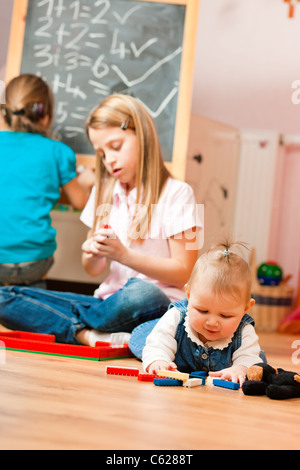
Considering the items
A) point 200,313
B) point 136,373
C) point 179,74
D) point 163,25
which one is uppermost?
point 163,25

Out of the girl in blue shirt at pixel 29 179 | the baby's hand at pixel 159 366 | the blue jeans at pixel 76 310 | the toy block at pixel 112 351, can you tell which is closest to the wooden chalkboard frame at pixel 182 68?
the girl in blue shirt at pixel 29 179

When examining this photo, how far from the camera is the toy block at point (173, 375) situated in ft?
3.36

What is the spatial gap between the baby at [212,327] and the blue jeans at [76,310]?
0.68 ft

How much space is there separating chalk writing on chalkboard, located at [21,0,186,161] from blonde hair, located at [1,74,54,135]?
0.17 meters

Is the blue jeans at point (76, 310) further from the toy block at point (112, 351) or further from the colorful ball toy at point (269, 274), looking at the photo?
the colorful ball toy at point (269, 274)

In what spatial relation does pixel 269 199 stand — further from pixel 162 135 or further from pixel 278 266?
pixel 162 135

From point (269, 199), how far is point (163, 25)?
1.05 m

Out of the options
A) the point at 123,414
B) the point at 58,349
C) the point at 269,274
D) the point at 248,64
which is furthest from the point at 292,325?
the point at 123,414

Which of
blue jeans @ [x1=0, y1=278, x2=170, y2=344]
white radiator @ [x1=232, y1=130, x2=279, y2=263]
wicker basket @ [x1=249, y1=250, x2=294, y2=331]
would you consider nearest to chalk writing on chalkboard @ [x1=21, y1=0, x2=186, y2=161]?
blue jeans @ [x1=0, y1=278, x2=170, y2=344]

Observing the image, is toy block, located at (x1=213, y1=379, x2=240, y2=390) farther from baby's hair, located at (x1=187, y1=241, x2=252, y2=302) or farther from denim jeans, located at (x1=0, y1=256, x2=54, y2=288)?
denim jeans, located at (x1=0, y1=256, x2=54, y2=288)

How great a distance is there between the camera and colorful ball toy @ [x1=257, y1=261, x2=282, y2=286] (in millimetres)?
2676

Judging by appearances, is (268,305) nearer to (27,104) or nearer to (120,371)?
(27,104)
